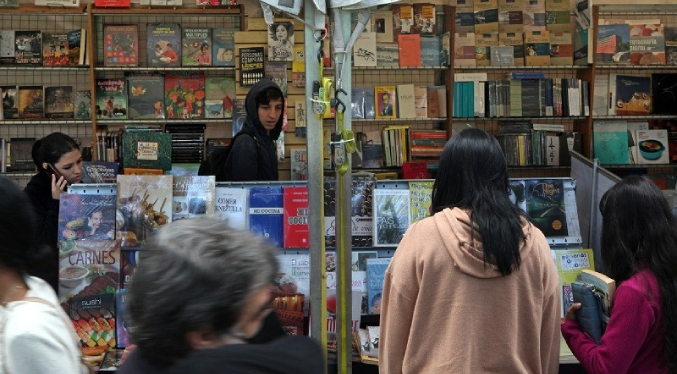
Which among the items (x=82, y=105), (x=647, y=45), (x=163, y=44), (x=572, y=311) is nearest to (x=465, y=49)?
(x=647, y=45)

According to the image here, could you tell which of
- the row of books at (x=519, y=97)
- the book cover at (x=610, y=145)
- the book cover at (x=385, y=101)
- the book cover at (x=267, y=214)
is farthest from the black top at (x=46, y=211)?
the book cover at (x=610, y=145)

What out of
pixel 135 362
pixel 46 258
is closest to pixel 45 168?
pixel 46 258

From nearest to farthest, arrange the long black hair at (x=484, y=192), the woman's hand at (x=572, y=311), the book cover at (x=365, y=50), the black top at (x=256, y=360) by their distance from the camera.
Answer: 1. the black top at (x=256, y=360)
2. the long black hair at (x=484, y=192)
3. the woman's hand at (x=572, y=311)
4. the book cover at (x=365, y=50)

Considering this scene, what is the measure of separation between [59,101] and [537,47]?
4.17 m

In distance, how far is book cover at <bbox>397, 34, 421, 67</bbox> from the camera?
676 centimetres

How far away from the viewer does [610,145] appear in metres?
7.02

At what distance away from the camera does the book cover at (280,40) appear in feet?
19.5

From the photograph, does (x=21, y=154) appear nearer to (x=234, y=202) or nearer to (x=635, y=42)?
(x=234, y=202)

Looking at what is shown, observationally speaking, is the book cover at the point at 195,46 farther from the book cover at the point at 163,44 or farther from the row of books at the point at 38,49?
the row of books at the point at 38,49

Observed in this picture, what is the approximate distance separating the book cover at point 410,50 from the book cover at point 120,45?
7.36 feet

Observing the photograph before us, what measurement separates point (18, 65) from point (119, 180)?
366 cm

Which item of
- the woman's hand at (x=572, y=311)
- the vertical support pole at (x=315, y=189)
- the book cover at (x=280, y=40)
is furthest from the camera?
the book cover at (x=280, y=40)

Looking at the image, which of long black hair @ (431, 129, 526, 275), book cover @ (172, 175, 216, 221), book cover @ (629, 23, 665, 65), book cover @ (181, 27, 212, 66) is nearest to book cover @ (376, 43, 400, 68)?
book cover @ (181, 27, 212, 66)

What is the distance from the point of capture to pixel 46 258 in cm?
160
